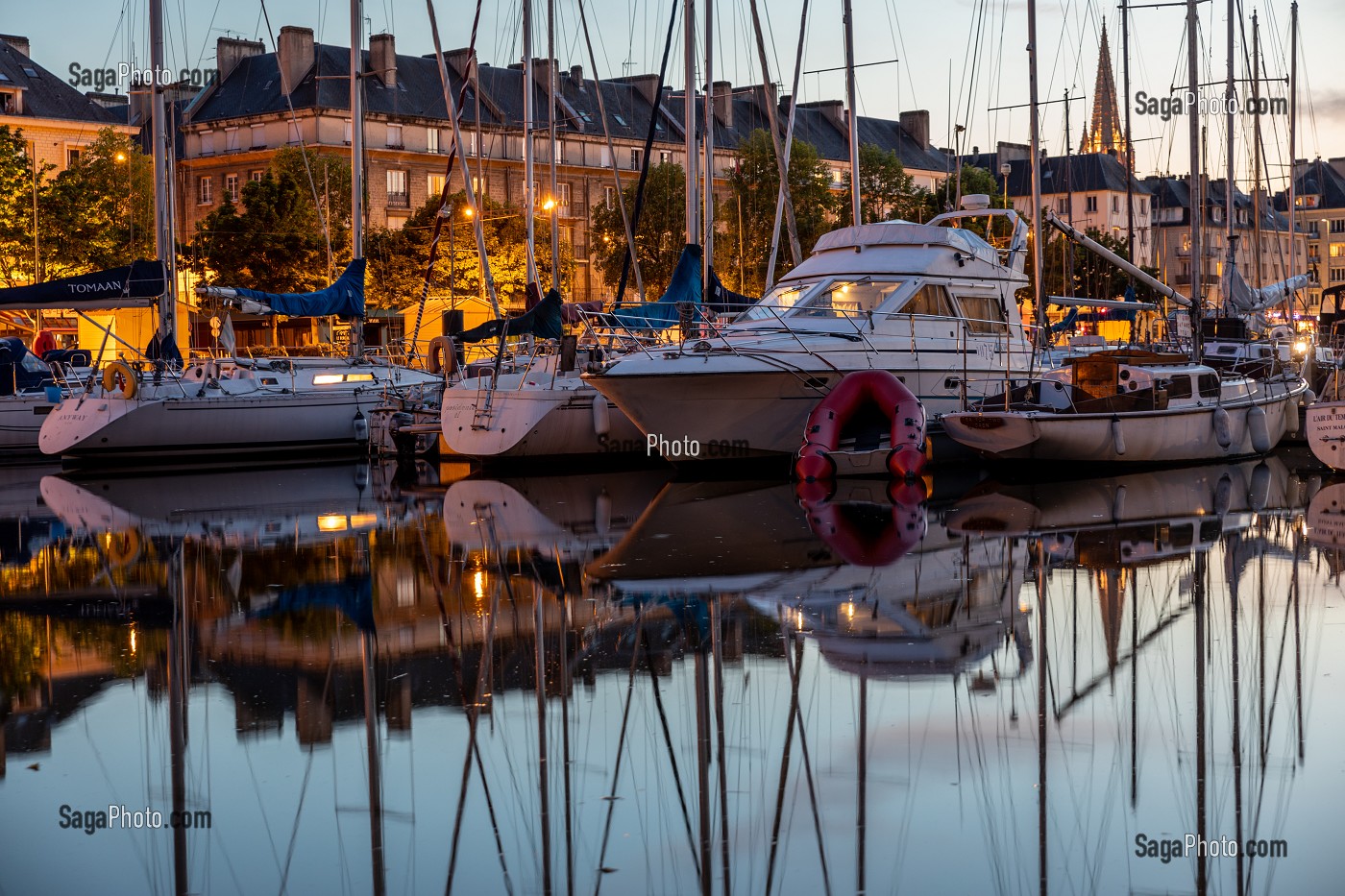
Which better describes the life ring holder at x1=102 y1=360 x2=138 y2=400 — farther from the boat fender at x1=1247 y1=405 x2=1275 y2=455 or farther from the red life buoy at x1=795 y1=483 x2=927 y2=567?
the boat fender at x1=1247 y1=405 x2=1275 y2=455

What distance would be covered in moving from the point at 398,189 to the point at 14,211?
2747 centimetres

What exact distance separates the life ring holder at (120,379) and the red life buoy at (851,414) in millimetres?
13771

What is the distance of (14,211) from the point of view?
192 feet

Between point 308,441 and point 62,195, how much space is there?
32202 mm

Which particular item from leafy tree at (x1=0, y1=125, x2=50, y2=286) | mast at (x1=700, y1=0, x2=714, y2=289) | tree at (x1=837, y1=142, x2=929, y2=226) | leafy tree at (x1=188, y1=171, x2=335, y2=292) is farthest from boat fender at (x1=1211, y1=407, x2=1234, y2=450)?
tree at (x1=837, y1=142, x2=929, y2=226)

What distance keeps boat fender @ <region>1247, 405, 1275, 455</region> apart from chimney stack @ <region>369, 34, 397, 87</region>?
6302cm

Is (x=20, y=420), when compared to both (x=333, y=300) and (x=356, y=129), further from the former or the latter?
(x=356, y=129)

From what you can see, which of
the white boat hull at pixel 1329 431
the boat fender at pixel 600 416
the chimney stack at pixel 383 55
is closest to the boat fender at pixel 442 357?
the boat fender at pixel 600 416

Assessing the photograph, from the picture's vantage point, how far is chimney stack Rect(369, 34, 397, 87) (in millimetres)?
83875

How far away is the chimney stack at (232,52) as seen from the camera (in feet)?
283

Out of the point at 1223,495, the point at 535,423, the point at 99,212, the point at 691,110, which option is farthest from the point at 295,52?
the point at 1223,495

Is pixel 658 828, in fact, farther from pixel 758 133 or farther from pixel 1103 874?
pixel 758 133

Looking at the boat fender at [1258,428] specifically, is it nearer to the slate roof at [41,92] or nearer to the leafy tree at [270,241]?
the leafy tree at [270,241]

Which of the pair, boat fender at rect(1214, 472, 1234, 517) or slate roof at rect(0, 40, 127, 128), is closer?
boat fender at rect(1214, 472, 1234, 517)
